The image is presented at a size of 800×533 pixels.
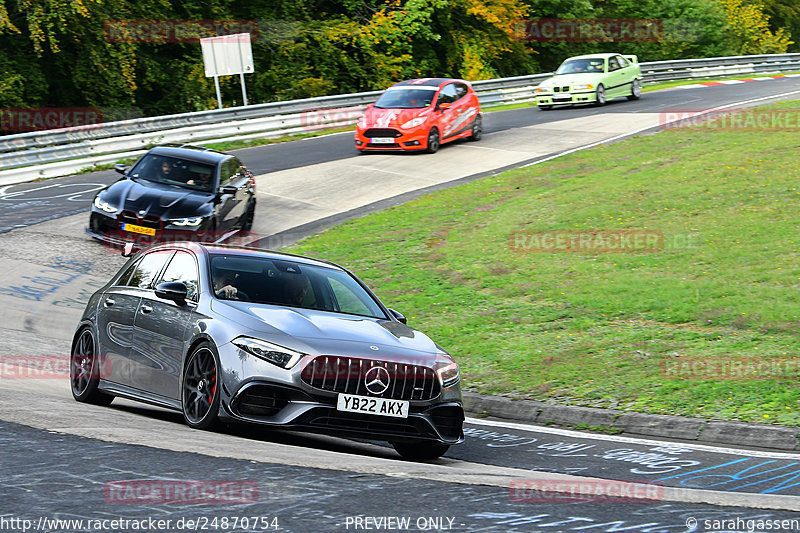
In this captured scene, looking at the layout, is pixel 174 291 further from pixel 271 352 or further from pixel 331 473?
pixel 331 473

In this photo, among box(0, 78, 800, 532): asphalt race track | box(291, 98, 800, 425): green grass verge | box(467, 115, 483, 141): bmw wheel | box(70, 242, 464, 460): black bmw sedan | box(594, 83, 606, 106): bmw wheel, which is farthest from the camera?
box(594, 83, 606, 106): bmw wheel

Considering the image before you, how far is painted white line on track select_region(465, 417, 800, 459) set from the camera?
7.98 metres

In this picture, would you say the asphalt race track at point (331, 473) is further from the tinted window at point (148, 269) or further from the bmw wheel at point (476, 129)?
the bmw wheel at point (476, 129)

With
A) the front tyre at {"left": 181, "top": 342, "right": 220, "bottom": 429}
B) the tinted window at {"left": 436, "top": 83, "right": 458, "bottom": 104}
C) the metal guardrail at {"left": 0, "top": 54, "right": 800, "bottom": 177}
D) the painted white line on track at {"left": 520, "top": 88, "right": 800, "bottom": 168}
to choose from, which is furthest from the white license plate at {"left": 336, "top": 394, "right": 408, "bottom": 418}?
the tinted window at {"left": 436, "top": 83, "right": 458, "bottom": 104}

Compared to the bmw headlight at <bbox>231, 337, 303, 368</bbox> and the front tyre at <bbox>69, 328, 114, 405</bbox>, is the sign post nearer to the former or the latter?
the front tyre at <bbox>69, 328, 114, 405</bbox>

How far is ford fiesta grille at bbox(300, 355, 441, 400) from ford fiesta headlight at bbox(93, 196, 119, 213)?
34.4 feet

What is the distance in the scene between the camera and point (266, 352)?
7.31 metres

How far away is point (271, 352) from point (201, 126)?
904 inches

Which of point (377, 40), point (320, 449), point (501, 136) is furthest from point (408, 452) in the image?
point (377, 40)

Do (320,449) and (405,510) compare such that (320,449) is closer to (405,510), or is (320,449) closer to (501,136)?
(405,510)

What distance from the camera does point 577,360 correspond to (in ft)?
36.1

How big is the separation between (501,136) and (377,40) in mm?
15241

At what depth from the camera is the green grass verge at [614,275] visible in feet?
33.9

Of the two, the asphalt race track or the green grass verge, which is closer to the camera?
the asphalt race track
